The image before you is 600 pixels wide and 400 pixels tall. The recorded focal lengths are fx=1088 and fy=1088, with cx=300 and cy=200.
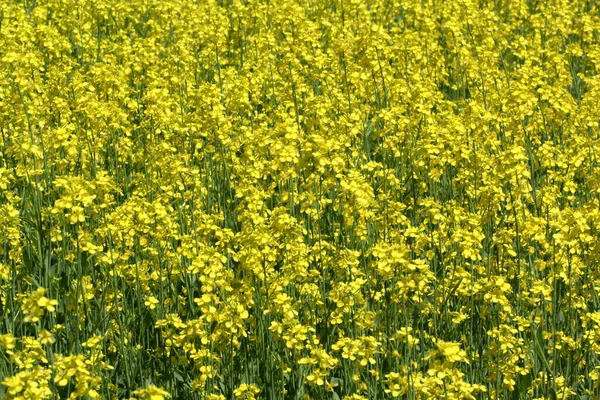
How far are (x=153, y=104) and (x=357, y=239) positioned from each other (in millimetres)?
1954

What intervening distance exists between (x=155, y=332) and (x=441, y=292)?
1.60 meters

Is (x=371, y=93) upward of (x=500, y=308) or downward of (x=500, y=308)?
upward

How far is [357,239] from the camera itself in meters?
6.42

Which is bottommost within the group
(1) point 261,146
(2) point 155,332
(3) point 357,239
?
(2) point 155,332

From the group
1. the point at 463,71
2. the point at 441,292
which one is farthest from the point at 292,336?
the point at 463,71

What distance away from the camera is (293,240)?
5.76 metres

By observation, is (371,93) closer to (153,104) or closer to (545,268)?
(153,104)

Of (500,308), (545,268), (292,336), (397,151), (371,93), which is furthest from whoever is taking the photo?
(371,93)

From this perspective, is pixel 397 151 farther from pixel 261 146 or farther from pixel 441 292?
pixel 441 292

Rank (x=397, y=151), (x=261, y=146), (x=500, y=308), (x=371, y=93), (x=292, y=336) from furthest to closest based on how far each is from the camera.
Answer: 1. (x=371, y=93)
2. (x=397, y=151)
3. (x=261, y=146)
4. (x=500, y=308)
5. (x=292, y=336)

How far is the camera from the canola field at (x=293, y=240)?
5.27 metres

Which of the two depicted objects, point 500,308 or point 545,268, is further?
point 545,268

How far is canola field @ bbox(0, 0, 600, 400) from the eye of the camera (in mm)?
5273

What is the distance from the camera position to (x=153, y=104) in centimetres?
751
